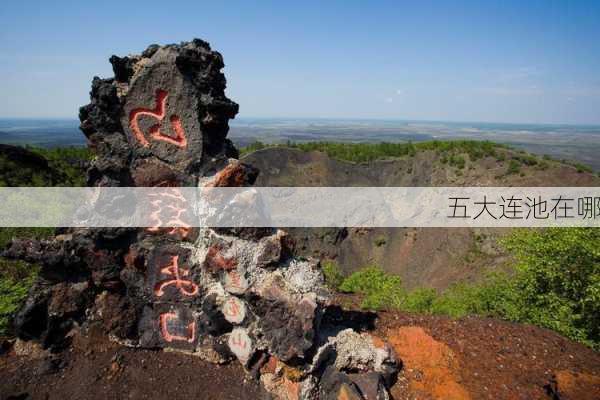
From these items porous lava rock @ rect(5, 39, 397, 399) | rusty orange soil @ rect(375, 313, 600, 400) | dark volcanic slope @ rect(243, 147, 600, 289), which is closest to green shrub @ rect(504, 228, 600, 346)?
rusty orange soil @ rect(375, 313, 600, 400)

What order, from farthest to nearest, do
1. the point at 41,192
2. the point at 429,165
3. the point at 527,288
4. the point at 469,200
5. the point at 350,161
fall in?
1. the point at 350,161
2. the point at 429,165
3. the point at 469,200
4. the point at 41,192
5. the point at 527,288

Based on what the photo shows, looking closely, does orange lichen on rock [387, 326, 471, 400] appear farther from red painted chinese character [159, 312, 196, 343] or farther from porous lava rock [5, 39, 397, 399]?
red painted chinese character [159, 312, 196, 343]

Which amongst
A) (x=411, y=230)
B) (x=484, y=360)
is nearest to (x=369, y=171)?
(x=411, y=230)

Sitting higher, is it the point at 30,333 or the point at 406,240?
the point at 30,333

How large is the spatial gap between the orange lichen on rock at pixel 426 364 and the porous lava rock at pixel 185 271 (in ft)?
1.76

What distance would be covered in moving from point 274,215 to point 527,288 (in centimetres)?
2937

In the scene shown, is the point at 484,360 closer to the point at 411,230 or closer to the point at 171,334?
the point at 171,334

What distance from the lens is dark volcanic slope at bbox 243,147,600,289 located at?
106 feet

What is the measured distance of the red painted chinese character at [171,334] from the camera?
6305 millimetres

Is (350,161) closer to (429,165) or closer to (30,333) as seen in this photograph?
(429,165)

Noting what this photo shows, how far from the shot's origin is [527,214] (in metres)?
29.9

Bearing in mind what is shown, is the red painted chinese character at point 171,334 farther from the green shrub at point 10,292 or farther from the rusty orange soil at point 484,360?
the rusty orange soil at point 484,360

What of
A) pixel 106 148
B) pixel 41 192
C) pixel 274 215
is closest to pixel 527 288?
pixel 106 148

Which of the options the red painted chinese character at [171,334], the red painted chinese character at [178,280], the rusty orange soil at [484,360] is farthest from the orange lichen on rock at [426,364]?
the red painted chinese character at [178,280]
